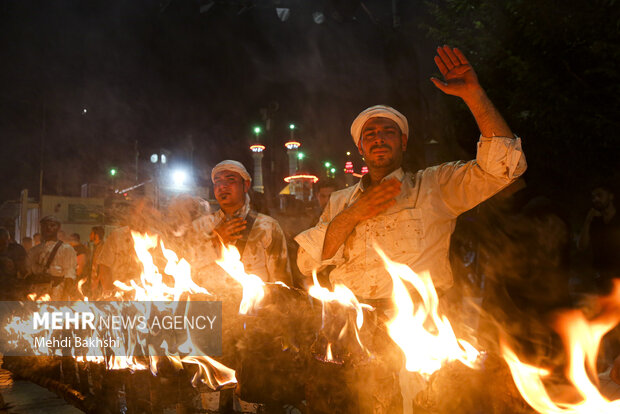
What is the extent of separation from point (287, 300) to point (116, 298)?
1897 millimetres

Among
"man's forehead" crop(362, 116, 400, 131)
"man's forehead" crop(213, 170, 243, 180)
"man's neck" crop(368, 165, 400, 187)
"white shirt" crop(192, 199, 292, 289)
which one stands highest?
"man's forehead" crop(213, 170, 243, 180)

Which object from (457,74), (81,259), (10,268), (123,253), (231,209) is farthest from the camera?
(81,259)

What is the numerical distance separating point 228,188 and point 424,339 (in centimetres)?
285

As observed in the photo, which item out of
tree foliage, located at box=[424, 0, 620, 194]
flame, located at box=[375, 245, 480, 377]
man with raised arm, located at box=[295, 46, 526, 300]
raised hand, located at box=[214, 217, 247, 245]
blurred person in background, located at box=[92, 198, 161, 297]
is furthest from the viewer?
tree foliage, located at box=[424, 0, 620, 194]

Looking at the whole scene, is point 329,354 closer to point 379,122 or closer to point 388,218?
point 388,218

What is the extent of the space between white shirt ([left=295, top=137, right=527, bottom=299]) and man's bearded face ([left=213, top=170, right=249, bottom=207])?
5.63 ft

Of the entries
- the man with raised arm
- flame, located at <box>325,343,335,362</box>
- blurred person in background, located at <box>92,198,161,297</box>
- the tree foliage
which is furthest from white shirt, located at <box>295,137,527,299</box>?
the tree foliage

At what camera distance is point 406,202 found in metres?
2.45

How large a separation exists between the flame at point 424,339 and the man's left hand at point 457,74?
3.33 feet

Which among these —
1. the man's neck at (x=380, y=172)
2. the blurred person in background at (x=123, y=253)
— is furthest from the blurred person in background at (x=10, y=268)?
the man's neck at (x=380, y=172)

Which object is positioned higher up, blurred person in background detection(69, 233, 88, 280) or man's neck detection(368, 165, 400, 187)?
man's neck detection(368, 165, 400, 187)

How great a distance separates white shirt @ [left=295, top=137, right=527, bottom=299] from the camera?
2340mm

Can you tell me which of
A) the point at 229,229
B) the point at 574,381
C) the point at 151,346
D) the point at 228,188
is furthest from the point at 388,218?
the point at 228,188

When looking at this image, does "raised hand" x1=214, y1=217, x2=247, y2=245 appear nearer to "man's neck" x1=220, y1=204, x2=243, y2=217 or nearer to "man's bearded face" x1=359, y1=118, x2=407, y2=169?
"man's neck" x1=220, y1=204, x2=243, y2=217
